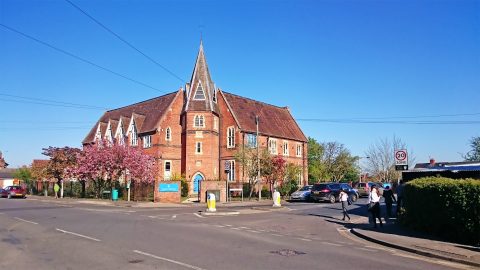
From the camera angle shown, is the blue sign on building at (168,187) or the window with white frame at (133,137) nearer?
the blue sign on building at (168,187)

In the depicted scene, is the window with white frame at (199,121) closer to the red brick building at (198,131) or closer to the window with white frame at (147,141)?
the red brick building at (198,131)

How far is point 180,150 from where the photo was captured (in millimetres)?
50750

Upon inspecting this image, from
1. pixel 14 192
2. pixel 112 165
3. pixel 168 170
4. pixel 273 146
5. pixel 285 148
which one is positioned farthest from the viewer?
pixel 285 148

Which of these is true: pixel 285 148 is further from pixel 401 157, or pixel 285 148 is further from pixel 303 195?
pixel 401 157

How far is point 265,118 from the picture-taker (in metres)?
57.8

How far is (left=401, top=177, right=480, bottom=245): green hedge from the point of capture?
41.5ft

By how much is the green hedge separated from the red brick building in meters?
32.1

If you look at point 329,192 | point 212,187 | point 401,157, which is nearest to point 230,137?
point 212,187

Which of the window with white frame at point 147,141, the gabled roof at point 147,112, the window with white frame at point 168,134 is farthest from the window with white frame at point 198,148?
the window with white frame at point 147,141

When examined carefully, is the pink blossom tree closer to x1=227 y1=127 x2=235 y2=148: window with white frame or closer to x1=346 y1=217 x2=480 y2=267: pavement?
x1=227 y1=127 x2=235 y2=148: window with white frame

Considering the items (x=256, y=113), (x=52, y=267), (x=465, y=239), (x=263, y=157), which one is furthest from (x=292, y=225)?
(x=256, y=113)

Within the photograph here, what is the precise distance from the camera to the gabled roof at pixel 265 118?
52875 mm

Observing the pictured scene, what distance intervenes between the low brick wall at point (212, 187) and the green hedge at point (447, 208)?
22.9 m

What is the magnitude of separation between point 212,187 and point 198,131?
12433mm
